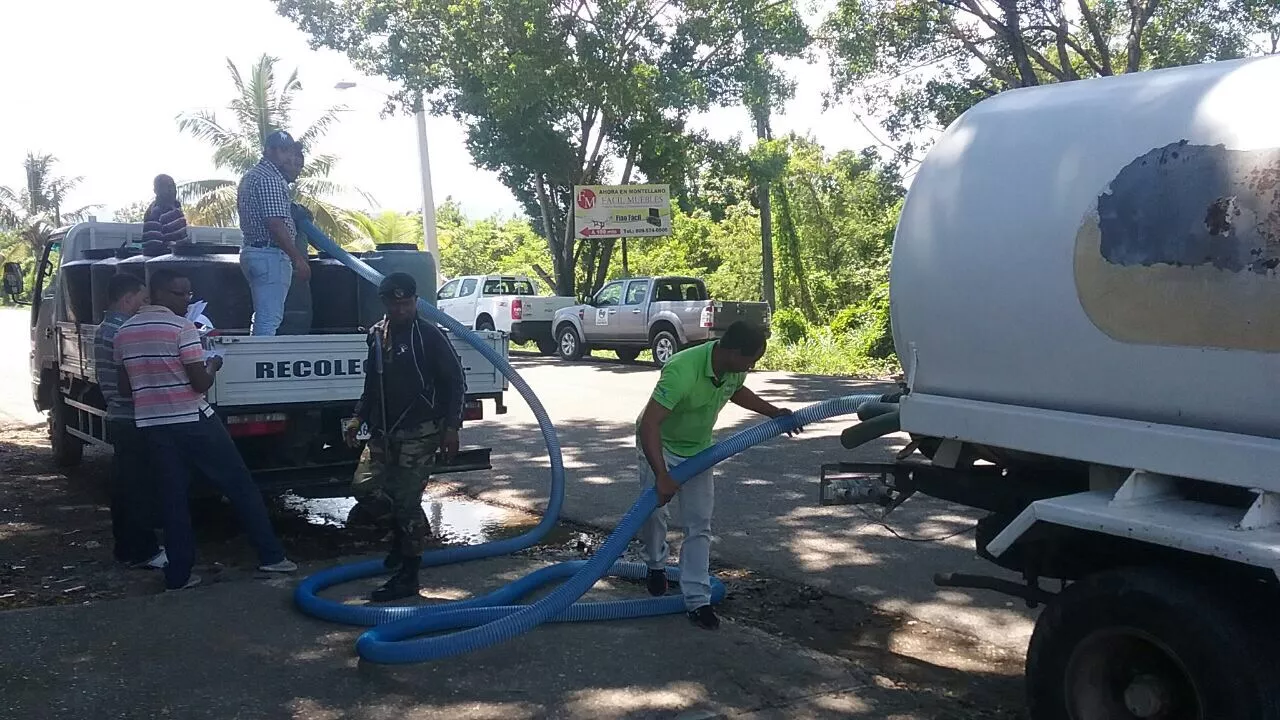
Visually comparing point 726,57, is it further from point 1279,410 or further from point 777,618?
point 1279,410

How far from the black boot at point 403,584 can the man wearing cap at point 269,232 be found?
97.5 inches

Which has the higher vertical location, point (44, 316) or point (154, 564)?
point (44, 316)

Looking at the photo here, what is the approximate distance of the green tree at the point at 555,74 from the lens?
23.2 meters

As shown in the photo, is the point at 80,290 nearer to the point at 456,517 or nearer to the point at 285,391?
the point at 285,391

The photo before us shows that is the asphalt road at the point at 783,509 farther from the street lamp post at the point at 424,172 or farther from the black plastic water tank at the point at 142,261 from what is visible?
the street lamp post at the point at 424,172

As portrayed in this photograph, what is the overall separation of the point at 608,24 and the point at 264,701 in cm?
2076

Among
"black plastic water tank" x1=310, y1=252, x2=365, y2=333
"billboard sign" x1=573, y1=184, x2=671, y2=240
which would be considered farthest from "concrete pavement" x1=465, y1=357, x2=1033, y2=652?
"billboard sign" x1=573, y1=184, x2=671, y2=240

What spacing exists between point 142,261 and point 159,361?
99.4 inches

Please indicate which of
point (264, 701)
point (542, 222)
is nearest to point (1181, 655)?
point (264, 701)

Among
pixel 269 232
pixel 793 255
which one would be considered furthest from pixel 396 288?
pixel 793 255

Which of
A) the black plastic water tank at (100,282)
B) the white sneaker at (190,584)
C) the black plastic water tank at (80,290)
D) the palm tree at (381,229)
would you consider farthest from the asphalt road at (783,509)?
the palm tree at (381,229)

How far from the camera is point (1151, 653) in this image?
3453 millimetres

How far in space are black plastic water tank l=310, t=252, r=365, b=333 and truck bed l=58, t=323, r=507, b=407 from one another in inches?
59.8

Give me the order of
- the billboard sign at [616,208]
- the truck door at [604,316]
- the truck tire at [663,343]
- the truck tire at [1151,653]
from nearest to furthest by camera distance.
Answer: the truck tire at [1151,653], the truck tire at [663,343], the truck door at [604,316], the billboard sign at [616,208]
